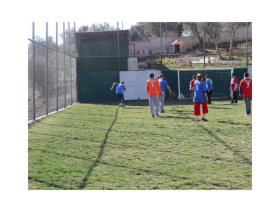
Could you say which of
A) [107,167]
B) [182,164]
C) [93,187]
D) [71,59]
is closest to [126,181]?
[93,187]

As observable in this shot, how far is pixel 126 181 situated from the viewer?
4.96 metres

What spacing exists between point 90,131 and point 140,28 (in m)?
20.4

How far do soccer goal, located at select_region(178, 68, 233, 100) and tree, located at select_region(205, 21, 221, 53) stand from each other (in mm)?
1948

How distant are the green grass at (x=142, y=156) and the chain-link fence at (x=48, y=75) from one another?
2077 mm

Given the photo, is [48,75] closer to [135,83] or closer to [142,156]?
[142,156]

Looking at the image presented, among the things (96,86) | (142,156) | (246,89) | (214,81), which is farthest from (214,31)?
(142,156)

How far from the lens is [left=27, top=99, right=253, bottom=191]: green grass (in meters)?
4.89

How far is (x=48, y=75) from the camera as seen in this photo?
1469cm

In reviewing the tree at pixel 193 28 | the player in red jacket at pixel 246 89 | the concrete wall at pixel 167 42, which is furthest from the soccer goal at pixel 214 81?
the player in red jacket at pixel 246 89

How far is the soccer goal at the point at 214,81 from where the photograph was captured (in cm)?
2383

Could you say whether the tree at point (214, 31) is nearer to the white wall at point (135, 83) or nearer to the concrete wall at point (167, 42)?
the concrete wall at point (167, 42)

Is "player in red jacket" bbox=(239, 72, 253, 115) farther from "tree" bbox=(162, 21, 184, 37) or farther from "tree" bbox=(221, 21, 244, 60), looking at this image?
"tree" bbox=(221, 21, 244, 60)

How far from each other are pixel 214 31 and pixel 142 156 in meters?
21.5

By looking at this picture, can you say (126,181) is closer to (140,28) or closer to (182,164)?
(182,164)
